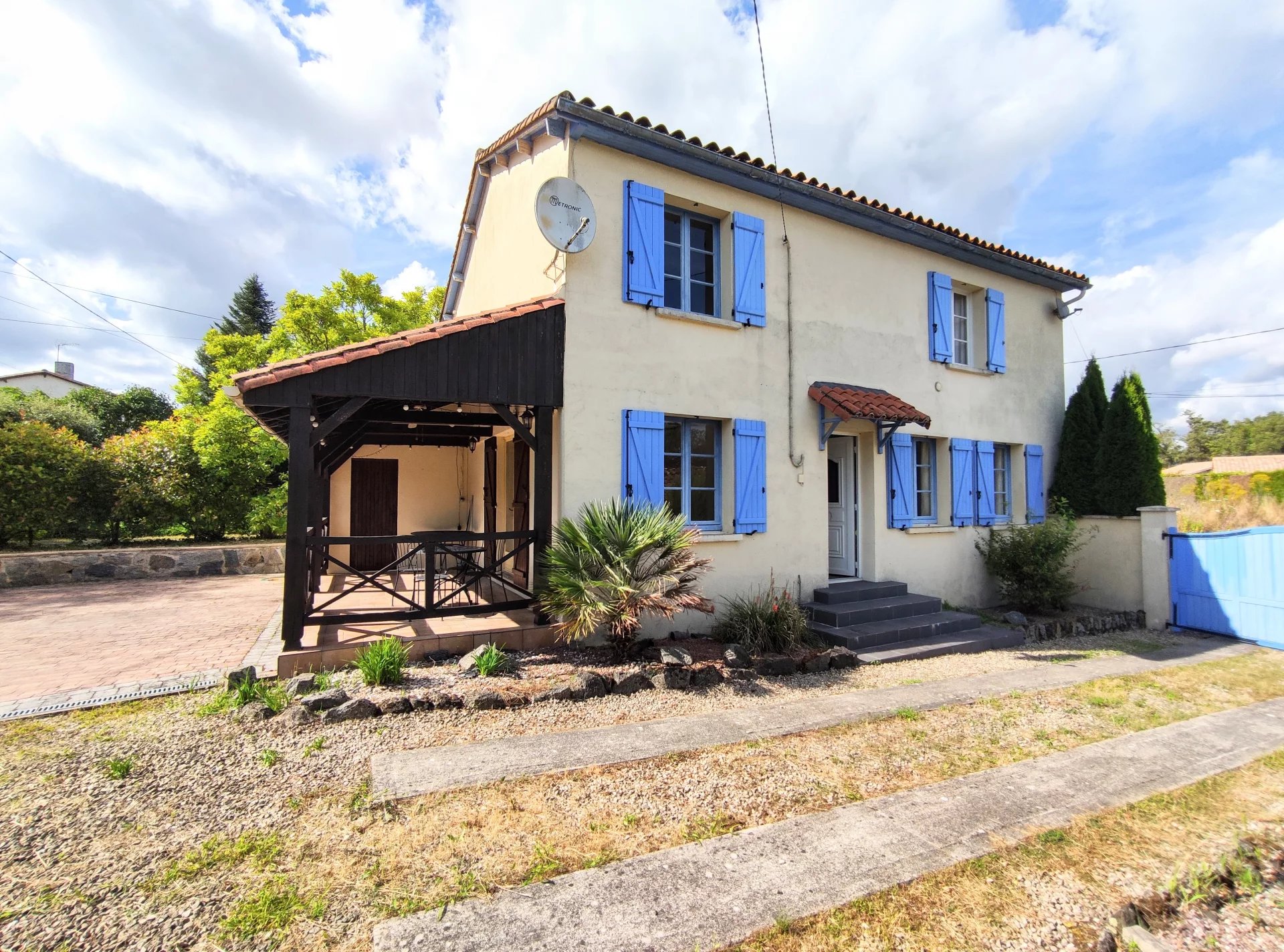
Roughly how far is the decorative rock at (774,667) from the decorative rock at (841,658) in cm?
52

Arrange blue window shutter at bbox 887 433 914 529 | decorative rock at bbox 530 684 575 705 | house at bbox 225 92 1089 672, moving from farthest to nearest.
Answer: blue window shutter at bbox 887 433 914 529
house at bbox 225 92 1089 672
decorative rock at bbox 530 684 575 705

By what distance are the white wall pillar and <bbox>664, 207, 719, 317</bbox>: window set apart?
7.75m

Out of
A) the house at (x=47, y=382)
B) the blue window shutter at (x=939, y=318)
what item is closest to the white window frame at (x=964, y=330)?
the blue window shutter at (x=939, y=318)

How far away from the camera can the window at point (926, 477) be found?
9789 mm

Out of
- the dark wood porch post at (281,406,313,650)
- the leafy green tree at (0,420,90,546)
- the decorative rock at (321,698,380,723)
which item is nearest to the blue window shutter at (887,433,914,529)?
the decorative rock at (321,698,380,723)

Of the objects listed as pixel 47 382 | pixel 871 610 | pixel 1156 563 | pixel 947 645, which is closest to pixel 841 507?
pixel 871 610

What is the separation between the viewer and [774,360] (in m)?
8.13

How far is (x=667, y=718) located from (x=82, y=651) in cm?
644

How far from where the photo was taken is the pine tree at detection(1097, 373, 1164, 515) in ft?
33.2

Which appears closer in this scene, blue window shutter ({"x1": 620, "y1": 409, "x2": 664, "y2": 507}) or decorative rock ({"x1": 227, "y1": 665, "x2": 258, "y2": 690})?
decorative rock ({"x1": 227, "y1": 665, "x2": 258, "y2": 690})

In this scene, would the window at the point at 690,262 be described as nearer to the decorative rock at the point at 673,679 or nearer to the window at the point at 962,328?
the decorative rock at the point at 673,679

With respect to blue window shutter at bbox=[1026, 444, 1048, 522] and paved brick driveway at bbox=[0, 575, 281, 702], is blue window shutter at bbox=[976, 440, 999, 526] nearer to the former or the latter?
blue window shutter at bbox=[1026, 444, 1048, 522]

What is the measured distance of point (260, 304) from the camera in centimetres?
4028

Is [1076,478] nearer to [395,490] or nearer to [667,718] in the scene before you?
[667,718]
